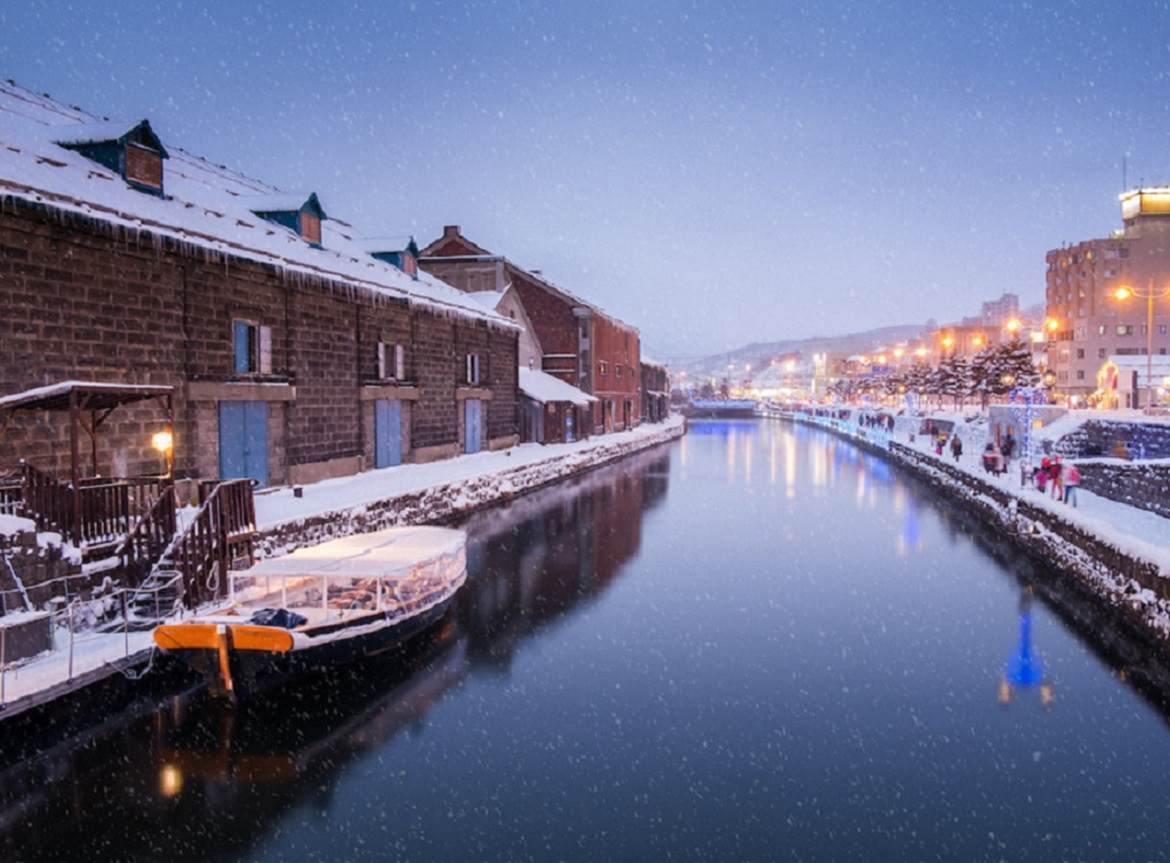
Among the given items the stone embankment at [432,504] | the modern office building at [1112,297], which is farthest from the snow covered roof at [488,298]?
the modern office building at [1112,297]

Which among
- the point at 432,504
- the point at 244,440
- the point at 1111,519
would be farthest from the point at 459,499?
the point at 1111,519

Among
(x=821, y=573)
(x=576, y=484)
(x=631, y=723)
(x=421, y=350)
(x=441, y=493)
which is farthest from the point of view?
(x=576, y=484)

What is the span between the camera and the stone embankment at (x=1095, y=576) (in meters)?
13.3

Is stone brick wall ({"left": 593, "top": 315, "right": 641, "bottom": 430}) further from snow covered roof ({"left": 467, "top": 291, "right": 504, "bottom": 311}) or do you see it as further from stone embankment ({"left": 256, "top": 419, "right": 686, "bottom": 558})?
stone embankment ({"left": 256, "top": 419, "right": 686, "bottom": 558})

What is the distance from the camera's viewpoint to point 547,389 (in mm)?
48906

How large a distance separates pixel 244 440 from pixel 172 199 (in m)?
6.27

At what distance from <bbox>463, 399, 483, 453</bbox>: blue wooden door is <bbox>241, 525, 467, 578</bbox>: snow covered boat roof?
22.3 meters

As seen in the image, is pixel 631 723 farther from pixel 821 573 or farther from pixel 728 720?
pixel 821 573

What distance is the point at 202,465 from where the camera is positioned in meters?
20.8

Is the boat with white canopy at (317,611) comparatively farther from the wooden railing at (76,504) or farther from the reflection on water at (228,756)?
the wooden railing at (76,504)

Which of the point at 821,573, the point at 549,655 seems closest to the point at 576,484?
the point at 821,573

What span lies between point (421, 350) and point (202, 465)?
13393mm

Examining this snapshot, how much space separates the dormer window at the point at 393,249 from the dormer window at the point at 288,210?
19.8 ft

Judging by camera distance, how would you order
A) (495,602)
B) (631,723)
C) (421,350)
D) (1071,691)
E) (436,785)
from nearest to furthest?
(436,785) < (631,723) < (1071,691) < (495,602) < (421,350)
